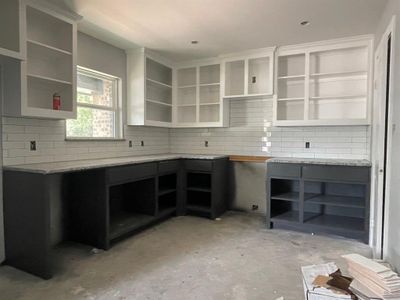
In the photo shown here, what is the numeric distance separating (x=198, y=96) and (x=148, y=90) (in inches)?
33.8

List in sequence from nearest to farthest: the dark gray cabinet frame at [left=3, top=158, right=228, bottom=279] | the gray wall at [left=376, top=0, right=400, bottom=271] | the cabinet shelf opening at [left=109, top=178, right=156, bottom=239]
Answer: the gray wall at [left=376, top=0, right=400, bottom=271]
the dark gray cabinet frame at [left=3, top=158, right=228, bottom=279]
the cabinet shelf opening at [left=109, top=178, right=156, bottom=239]

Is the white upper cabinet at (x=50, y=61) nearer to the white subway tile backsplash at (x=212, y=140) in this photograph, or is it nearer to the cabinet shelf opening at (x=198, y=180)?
the white subway tile backsplash at (x=212, y=140)

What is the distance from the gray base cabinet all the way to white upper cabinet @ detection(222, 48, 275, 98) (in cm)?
131

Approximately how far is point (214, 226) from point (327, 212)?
166 centimetres

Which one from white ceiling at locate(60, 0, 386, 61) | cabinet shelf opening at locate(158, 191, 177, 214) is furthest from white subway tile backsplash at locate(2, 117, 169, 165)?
white ceiling at locate(60, 0, 386, 61)

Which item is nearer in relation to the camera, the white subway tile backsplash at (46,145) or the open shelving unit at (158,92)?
Answer: the white subway tile backsplash at (46,145)

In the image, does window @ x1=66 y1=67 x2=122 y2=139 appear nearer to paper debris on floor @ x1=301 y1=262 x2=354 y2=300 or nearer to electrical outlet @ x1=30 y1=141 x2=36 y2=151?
electrical outlet @ x1=30 y1=141 x2=36 y2=151

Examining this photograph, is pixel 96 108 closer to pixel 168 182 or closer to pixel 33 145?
pixel 33 145

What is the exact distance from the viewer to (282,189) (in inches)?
165

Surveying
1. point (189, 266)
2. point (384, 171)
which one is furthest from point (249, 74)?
point (189, 266)

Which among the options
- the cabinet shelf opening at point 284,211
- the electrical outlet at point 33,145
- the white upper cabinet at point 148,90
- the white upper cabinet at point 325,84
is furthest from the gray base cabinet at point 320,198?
the electrical outlet at point 33,145

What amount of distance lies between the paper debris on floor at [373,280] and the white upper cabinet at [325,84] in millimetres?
2354

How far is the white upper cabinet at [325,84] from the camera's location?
12.3 ft

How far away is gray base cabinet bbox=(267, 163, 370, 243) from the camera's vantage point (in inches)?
134
